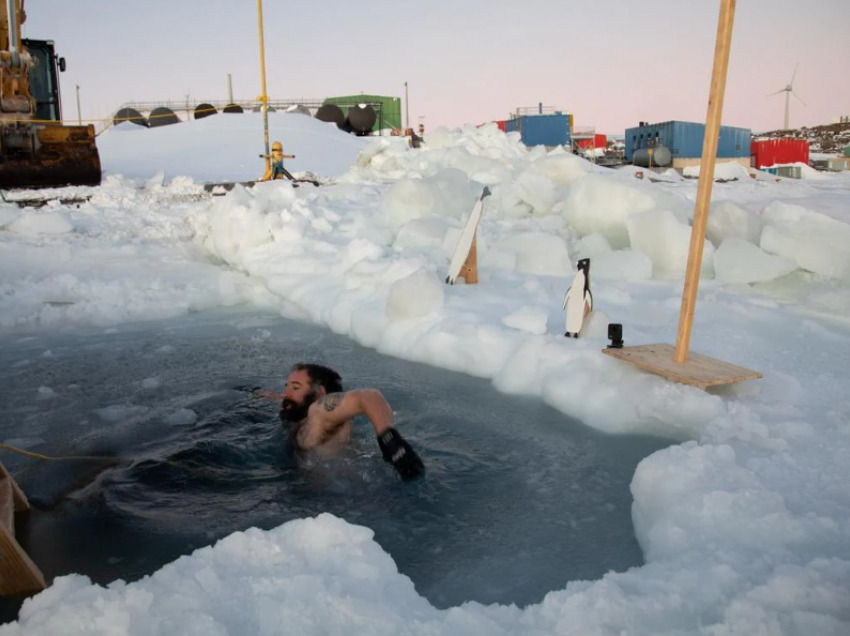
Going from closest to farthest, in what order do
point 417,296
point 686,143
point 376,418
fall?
point 376,418 < point 417,296 < point 686,143

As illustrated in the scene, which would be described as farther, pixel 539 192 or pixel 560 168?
pixel 560 168

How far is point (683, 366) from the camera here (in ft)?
11.8

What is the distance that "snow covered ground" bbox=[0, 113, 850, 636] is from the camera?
6.42 feet

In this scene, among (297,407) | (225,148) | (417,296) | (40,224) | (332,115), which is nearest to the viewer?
(297,407)

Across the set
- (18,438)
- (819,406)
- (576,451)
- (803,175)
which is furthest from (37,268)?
(803,175)

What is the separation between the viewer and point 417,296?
17.3 ft

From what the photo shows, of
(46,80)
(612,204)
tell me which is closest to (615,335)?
(612,204)

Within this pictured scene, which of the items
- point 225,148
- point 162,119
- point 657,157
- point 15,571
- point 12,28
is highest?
point 12,28

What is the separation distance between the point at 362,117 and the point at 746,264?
23.0 m

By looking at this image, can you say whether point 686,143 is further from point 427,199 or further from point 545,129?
point 427,199

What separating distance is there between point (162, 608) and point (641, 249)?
5.73 metres

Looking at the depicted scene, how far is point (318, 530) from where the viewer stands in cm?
230

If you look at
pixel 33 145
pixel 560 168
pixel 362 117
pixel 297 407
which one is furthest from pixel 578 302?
pixel 362 117

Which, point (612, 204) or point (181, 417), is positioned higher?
point (612, 204)
